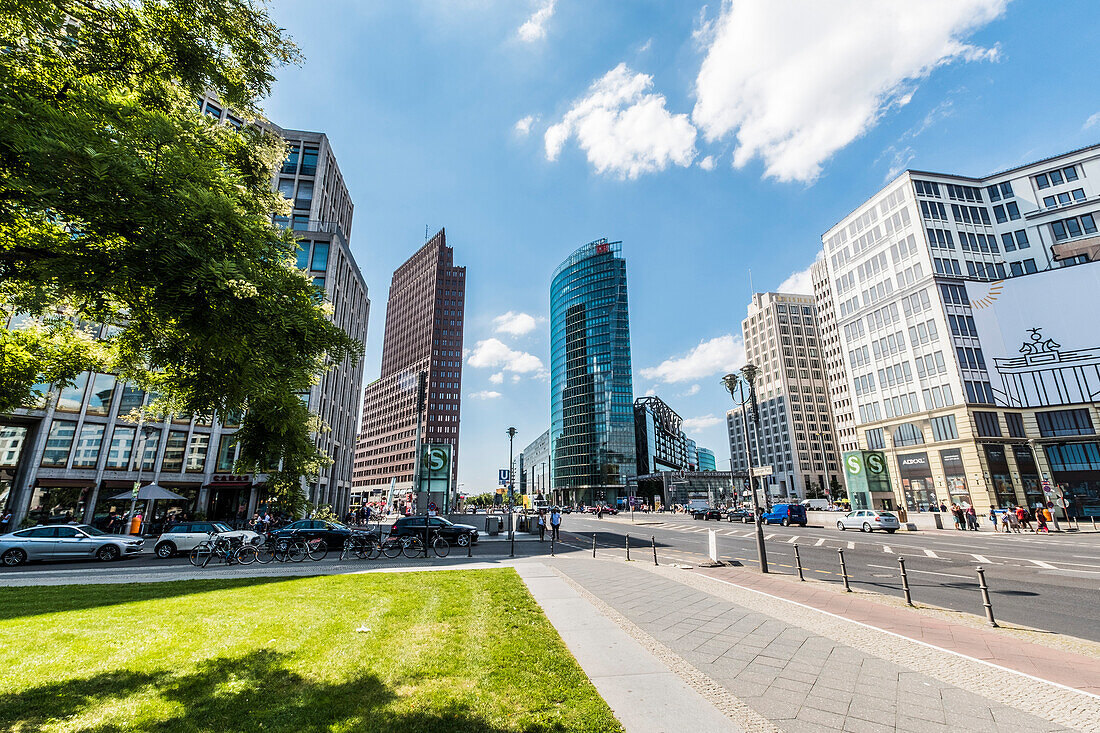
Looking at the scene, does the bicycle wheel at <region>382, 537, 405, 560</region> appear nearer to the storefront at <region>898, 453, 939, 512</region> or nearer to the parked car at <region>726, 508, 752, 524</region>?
the parked car at <region>726, 508, 752, 524</region>

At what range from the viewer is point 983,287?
4734 cm

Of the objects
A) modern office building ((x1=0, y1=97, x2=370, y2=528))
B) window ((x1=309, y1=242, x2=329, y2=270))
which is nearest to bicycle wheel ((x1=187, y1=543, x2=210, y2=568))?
modern office building ((x1=0, y1=97, x2=370, y2=528))

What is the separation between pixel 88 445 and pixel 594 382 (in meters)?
108

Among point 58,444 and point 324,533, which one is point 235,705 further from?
point 58,444

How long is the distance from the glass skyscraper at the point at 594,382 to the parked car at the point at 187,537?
10819 cm

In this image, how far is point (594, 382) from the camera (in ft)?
423

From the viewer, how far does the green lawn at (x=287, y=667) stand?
4.23 m

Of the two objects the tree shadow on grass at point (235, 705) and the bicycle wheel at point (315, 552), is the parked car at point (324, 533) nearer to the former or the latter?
the bicycle wheel at point (315, 552)

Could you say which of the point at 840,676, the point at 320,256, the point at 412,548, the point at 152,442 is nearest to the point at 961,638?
the point at 840,676

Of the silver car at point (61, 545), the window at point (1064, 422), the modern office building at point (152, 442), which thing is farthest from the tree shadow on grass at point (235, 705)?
the window at point (1064, 422)

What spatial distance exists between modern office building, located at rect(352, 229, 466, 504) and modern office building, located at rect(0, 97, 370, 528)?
247ft

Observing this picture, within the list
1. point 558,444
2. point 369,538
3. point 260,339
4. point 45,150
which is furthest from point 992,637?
point 558,444

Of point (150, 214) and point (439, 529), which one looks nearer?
point (150, 214)

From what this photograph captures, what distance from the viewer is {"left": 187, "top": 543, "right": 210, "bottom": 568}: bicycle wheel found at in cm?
1688
